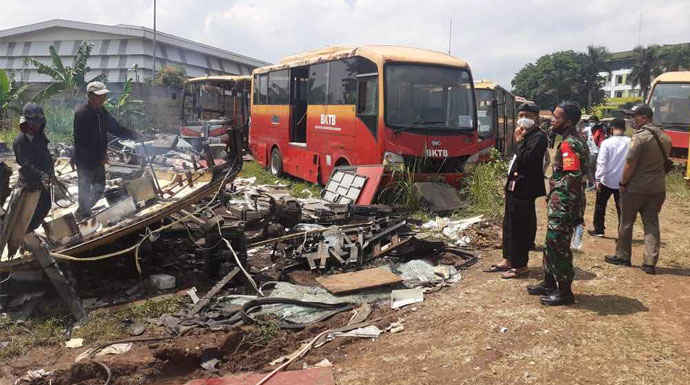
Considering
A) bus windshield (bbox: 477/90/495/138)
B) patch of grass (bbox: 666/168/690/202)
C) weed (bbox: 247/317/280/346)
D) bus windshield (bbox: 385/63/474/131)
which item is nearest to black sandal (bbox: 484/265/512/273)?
weed (bbox: 247/317/280/346)

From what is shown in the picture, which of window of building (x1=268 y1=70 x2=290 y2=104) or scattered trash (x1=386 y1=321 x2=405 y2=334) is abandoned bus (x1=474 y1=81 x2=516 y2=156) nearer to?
window of building (x1=268 y1=70 x2=290 y2=104)

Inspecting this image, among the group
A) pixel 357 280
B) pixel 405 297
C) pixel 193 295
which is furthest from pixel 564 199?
pixel 193 295

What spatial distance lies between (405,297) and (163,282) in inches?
102

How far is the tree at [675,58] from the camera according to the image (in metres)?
60.5

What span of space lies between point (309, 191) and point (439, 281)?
19.6 feet

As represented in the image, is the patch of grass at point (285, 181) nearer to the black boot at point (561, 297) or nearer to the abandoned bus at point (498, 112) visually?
the abandoned bus at point (498, 112)

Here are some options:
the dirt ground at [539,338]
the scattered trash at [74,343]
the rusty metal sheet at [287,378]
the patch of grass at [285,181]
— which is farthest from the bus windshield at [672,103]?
the scattered trash at [74,343]

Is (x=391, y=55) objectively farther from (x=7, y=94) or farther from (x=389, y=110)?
(x=7, y=94)

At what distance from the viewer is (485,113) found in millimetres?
15734

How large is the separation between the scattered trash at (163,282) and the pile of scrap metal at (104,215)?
1.35 ft

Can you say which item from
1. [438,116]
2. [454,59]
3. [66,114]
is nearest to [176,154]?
[438,116]

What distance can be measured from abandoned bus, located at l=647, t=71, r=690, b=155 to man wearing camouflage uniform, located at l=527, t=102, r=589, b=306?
10.9 meters

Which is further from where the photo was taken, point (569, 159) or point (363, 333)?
point (569, 159)

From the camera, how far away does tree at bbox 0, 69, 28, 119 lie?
18.2 m
